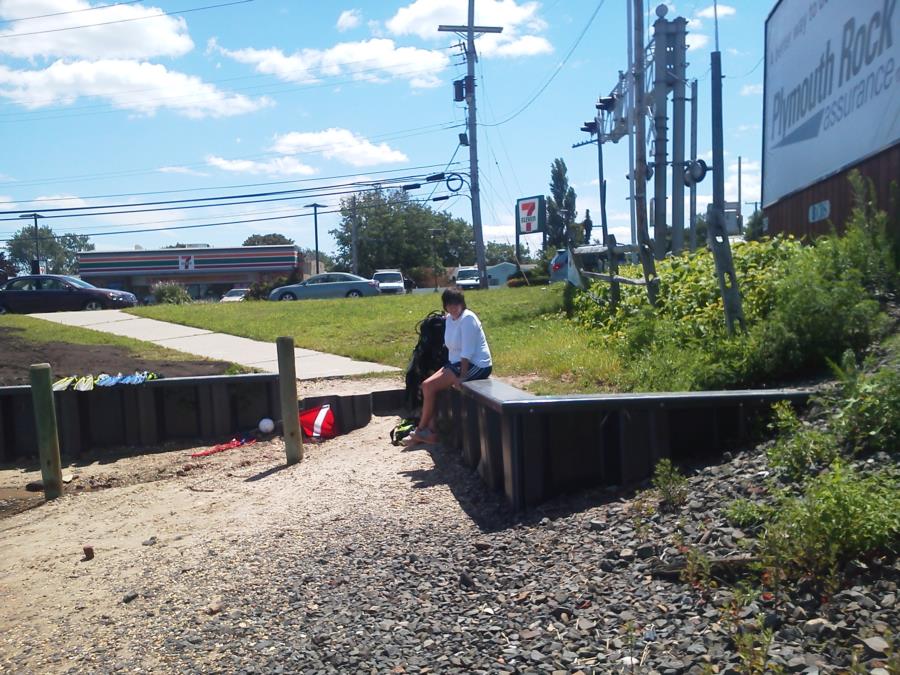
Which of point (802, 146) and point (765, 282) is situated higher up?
point (802, 146)

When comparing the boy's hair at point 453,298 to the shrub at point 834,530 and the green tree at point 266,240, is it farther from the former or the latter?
the green tree at point 266,240

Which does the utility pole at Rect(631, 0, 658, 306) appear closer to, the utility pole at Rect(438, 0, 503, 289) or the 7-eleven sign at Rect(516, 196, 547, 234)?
the 7-eleven sign at Rect(516, 196, 547, 234)

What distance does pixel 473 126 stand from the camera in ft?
125

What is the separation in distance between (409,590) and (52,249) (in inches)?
5194

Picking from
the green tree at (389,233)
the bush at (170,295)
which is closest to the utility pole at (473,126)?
the bush at (170,295)

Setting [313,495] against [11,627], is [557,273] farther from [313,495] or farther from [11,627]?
[11,627]

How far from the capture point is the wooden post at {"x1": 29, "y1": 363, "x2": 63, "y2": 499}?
8453mm

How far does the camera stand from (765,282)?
8.66 m

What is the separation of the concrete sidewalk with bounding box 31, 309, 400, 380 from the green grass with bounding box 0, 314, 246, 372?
337 millimetres

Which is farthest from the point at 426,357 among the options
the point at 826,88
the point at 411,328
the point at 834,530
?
the point at 826,88

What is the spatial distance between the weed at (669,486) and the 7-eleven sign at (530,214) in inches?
910

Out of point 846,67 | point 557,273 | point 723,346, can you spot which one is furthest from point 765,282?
point 557,273

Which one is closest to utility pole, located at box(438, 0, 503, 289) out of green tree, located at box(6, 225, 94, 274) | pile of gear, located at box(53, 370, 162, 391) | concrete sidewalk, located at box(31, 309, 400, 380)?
concrete sidewalk, located at box(31, 309, 400, 380)

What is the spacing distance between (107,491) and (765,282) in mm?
6631
